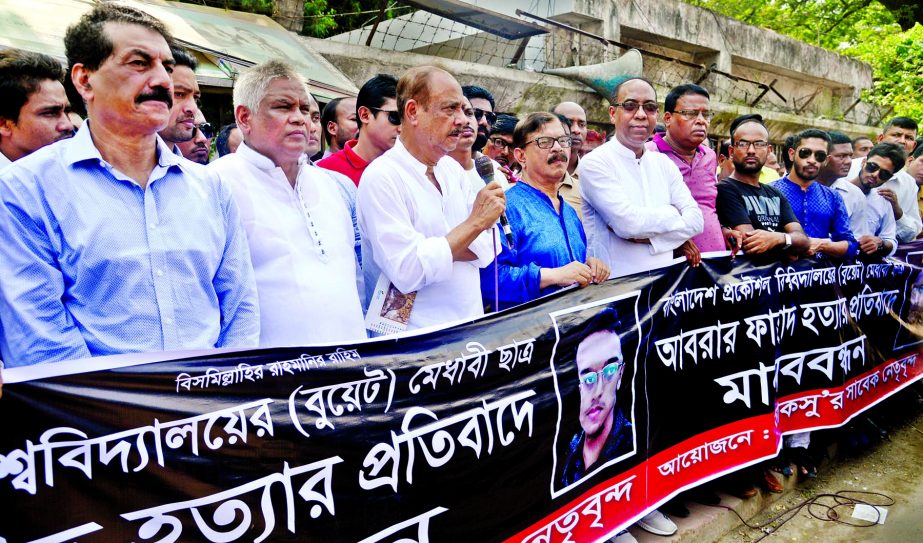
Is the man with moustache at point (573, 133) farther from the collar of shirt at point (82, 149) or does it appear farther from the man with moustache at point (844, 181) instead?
the collar of shirt at point (82, 149)

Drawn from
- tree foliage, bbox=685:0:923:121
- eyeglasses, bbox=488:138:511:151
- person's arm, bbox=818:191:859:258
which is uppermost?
tree foliage, bbox=685:0:923:121

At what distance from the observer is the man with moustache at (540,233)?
10.5 feet

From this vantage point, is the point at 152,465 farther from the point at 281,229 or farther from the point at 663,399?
the point at 663,399

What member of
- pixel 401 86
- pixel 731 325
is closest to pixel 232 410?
pixel 401 86

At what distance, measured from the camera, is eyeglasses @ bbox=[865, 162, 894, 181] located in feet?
19.4

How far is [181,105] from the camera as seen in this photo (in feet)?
11.0

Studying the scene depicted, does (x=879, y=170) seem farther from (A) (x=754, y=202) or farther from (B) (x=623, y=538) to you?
(B) (x=623, y=538)

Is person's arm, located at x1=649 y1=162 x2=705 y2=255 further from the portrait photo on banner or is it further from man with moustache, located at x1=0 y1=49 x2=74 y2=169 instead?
man with moustache, located at x1=0 y1=49 x2=74 y2=169

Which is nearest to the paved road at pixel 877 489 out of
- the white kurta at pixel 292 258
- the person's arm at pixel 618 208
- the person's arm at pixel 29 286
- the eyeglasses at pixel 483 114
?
the person's arm at pixel 618 208

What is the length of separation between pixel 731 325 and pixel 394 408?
2.27 meters

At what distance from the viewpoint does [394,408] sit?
2438 mm

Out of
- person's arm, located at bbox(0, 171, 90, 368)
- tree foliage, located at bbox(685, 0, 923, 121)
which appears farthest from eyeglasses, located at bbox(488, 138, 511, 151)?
tree foliage, located at bbox(685, 0, 923, 121)

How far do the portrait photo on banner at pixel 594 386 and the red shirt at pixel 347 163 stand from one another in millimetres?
1373

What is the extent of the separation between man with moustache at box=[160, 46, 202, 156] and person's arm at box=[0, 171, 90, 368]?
144cm
